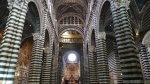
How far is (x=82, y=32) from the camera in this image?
27.5 meters

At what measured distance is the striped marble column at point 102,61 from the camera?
11.7m

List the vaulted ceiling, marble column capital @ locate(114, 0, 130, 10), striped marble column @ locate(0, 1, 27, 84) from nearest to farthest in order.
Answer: striped marble column @ locate(0, 1, 27, 84) < marble column capital @ locate(114, 0, 130, 10) < the vaulted ceiling

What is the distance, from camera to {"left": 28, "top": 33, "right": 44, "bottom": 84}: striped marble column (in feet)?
38.2

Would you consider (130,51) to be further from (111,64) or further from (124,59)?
(111,64)

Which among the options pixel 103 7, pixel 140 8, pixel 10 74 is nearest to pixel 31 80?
pixel 10 74

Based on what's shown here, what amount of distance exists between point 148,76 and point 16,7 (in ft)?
47.9

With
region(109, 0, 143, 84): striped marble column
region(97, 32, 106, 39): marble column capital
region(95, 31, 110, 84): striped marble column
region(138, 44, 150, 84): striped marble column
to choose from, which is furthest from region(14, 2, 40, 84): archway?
region(138, 44, 150, 84): striped marble column

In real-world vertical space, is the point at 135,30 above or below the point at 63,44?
below

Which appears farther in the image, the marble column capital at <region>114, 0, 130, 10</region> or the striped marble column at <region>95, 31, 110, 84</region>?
the striped marble column at <region>95, 31, 110, 84</region>

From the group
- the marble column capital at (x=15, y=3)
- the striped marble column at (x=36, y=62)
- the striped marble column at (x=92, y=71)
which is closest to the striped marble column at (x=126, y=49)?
the marble column capital at (x=15, y=3)

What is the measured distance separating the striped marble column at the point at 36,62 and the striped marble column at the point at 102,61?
5.69 metres

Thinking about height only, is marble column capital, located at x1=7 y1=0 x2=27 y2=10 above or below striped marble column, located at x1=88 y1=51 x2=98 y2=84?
above

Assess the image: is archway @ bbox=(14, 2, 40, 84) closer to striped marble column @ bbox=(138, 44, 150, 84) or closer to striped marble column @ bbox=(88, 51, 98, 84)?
striped marble column @ bbox=(88, 51, 98, 84)

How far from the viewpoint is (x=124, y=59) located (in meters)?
7.34
